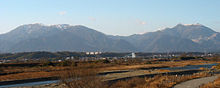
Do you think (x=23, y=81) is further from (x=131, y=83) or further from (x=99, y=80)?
(x=99, y=80)

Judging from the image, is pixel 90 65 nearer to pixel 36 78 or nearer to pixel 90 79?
pixel 90 79

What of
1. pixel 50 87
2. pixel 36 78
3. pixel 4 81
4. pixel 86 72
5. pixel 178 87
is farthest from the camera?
pixel 36 78

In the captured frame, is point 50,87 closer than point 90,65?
No

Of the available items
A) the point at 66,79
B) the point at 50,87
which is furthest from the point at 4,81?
the point at 66,79

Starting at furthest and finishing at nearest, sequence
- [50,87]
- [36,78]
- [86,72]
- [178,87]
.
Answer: [36,78]
[50,87]
[178,87]
[86,72]

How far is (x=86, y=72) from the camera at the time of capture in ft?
84.4

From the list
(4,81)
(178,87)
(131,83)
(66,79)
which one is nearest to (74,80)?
(66,79)

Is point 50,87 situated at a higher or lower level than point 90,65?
lower

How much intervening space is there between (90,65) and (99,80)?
5.15 feet

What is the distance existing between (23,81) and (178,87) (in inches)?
1194

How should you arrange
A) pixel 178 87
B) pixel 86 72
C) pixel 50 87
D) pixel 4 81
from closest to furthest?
pixel 86 72 < pixel 178 87 < pixel 50 87 < pixel 4 81

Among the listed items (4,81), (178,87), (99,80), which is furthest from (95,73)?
(4,81)

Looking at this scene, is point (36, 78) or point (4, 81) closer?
point (4, 81)

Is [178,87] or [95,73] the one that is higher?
[95,73]
